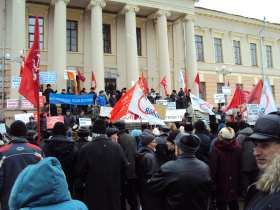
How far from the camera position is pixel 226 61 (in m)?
34.4

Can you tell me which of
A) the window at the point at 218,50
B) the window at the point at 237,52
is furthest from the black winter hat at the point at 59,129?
the window at the point at 237,52

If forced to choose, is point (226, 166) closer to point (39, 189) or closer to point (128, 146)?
point (128, 146)

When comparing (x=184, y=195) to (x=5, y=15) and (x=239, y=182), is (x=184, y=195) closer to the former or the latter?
(x=239, y=182)

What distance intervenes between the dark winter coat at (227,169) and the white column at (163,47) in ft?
65.2

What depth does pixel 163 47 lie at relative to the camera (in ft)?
84.3

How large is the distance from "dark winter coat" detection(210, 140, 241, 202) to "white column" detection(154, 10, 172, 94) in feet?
65.2

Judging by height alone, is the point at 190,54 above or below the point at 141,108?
above

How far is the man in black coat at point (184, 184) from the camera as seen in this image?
3.29 meters

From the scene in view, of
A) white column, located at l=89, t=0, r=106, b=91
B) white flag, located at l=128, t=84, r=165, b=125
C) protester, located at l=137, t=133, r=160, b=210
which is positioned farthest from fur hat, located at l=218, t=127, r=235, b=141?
white column, located at l=89, t=0, r=106, b=91

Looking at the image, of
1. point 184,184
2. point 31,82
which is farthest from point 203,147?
point 31,82

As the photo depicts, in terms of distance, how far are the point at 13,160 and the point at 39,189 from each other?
2.58 meters

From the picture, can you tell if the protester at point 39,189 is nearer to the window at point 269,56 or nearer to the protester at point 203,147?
the protester at point 203,147

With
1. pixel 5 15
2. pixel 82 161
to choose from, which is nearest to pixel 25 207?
pixel 82 161

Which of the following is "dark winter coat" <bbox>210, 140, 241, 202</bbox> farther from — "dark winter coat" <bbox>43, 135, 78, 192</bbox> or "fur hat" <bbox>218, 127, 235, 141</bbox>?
"dark winter coat" <bbox>43, 135, 78, 192</bbox>
